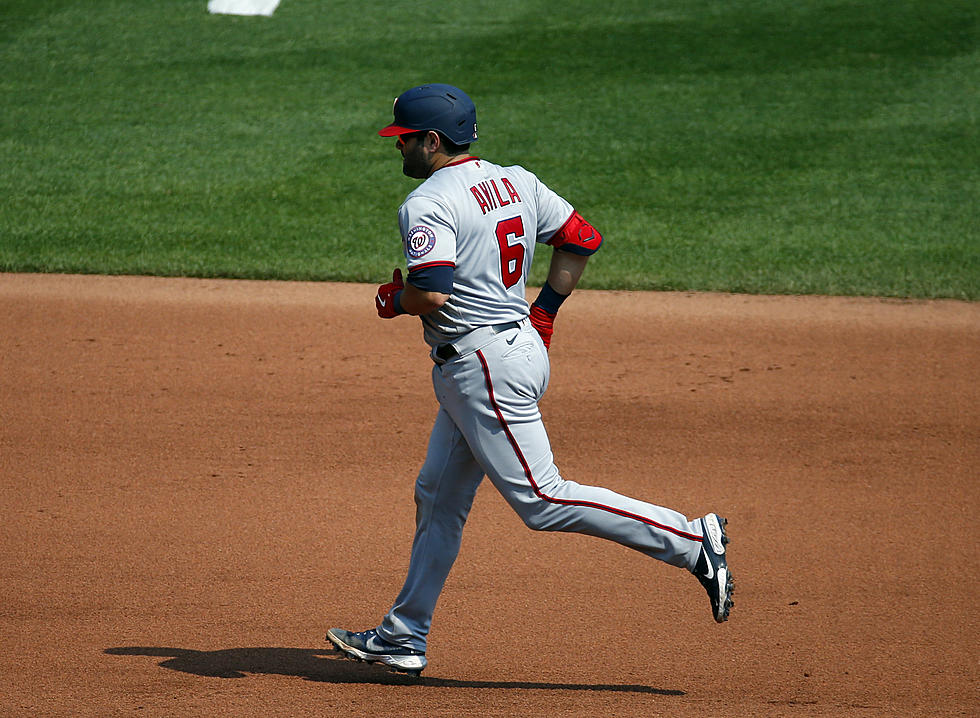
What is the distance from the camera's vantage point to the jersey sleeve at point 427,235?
11.9 ft

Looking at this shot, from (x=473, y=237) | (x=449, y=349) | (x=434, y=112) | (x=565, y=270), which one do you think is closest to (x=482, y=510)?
(x=565, y=270)

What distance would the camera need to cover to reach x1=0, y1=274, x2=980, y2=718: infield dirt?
4.00m

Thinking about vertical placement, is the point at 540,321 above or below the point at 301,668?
above

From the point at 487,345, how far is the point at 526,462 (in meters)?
0.40

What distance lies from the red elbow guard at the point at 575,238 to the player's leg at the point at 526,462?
17.7 inches

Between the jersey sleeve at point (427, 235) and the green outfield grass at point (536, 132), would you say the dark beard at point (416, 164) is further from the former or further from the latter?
the green outfield grass at point (536, 132)

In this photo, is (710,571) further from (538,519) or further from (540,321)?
(540,321)

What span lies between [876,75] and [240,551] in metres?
12.0

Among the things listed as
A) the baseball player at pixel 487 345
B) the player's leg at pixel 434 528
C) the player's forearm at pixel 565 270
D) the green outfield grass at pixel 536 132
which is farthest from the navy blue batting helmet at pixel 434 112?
the green outfield grass at pixel 536 132

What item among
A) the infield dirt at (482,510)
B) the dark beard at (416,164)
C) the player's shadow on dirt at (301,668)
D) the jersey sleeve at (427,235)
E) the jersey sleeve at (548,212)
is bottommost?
the player's shadow on dirt at (301,668)

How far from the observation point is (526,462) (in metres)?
3.77

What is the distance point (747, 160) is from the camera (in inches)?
481

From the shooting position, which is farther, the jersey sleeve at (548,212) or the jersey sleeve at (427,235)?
the jersey sleeve at (548,212)

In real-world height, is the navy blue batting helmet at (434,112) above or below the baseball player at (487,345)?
above
